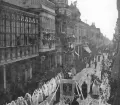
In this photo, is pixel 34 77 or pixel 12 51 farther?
pixel 34 77

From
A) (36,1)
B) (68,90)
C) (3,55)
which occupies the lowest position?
(68,90)

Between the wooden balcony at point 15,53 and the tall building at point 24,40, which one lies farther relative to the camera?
the tall building at point 24,40

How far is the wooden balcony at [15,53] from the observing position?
1987 centimetres

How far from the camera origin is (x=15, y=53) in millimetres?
22000

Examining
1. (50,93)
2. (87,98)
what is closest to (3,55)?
(50,93)

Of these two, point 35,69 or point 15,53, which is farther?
point 35,69

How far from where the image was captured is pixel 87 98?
829 inches

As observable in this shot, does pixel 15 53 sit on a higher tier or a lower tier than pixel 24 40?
lower

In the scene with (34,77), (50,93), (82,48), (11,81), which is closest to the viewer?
(50,93)

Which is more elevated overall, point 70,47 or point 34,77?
point 70,47

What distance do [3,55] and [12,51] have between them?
165cm

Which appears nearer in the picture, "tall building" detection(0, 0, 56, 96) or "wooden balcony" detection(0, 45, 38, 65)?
"wooden balcony" detection(0, 45, 38, 65)

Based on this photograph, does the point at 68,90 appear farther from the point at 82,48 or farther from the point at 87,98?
the point at 82,48

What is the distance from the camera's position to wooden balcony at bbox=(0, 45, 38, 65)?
1987 centimetres
